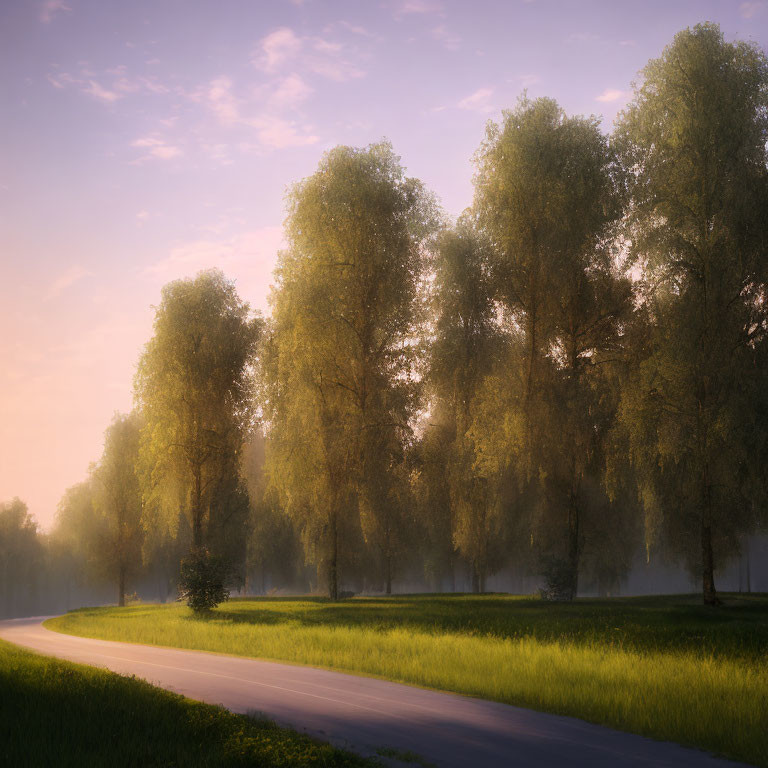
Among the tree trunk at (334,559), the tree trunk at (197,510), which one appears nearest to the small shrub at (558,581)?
the tree trunk at (334,559)

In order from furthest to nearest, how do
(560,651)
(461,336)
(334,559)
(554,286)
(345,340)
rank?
1. (461,336)
2. (334,559)
3. (345,340)
4. (554,286)
5. (560,651)

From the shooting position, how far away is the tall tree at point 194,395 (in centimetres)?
3650

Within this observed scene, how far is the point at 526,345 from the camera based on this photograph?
2805cm

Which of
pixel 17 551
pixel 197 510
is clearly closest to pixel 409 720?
pixel 197 510

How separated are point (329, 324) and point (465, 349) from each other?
766 centimetres

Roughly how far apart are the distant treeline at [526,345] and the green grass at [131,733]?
1618 centimetres

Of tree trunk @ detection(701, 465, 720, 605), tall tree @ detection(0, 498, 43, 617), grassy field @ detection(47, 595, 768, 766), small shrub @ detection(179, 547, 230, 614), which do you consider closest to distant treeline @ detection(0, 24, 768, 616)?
tree trunk @ detection(701, 465, 720, 605)

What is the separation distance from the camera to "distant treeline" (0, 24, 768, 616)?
22.7 metres

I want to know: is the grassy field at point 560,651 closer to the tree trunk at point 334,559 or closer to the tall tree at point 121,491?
the tree trunk at point 334,559

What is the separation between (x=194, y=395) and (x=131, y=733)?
28.9 metres

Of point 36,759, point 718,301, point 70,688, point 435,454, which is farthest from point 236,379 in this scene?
point 36,759

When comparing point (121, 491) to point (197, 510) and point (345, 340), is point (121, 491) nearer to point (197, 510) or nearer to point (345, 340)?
point (197, 510)

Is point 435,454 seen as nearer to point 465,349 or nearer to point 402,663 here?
point 465,349

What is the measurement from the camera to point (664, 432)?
869 inches
